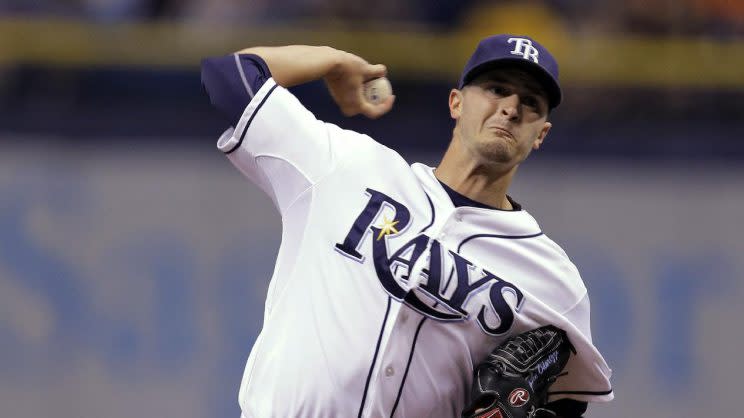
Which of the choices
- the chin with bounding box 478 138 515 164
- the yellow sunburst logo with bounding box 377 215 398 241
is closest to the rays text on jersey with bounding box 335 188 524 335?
the yellow sunburst logo with bounding box 377 215 398 241

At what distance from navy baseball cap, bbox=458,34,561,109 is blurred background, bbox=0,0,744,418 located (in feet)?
8.39

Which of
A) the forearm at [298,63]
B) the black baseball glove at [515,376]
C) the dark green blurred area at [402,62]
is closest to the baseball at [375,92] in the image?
the forearm at [298,63]

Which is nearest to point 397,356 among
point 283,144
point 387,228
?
point 387,228

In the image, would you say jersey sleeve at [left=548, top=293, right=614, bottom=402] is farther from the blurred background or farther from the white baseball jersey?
the blurred background

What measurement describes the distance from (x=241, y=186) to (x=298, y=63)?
262cm

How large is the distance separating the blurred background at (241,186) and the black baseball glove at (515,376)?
2.81 meters

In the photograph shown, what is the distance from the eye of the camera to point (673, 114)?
5.68 m

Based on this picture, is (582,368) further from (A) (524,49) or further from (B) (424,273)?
(A) (524,49)

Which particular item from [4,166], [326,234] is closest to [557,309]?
[326,234]

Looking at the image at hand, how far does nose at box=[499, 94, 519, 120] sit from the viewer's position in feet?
9.18

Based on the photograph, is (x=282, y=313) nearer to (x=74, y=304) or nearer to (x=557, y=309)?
(x=557, y=309)

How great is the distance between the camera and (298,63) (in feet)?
9.18

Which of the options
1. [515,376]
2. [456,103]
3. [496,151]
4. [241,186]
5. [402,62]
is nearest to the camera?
[515,376]

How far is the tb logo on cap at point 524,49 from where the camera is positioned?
280cm
